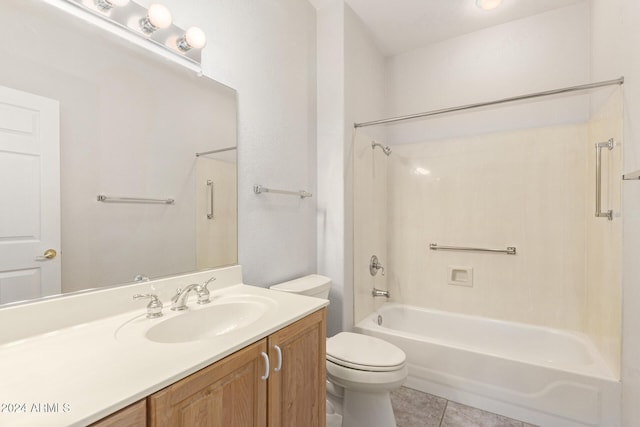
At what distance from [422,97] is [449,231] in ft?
4.14

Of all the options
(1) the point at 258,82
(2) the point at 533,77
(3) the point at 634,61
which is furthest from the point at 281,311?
(2) the point at 533,77

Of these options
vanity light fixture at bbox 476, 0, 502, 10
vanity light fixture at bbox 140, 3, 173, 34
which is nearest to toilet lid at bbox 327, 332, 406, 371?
vanity light fixture at bbox 140, 3, 173, 34

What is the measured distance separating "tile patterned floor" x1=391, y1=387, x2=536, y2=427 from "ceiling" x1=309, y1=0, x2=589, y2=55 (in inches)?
108

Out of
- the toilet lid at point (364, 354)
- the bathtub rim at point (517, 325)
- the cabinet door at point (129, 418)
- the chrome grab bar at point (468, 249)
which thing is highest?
the chrome grab bar at point (468, 249)

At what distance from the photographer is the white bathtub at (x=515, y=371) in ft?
5.01

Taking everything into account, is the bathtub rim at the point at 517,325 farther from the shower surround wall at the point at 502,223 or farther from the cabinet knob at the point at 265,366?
the cabinet knob at the point at 265,366

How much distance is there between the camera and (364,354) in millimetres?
1544

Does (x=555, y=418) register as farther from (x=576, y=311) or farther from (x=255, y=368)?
(x=255, y=368)

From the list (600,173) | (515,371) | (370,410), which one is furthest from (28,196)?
(600,173)

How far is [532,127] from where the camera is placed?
89.1 inches

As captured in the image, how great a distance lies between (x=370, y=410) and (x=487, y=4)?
9.16 feet

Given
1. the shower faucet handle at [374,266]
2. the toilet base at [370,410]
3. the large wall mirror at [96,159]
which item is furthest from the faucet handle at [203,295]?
the shower faucet handle at [374,266]

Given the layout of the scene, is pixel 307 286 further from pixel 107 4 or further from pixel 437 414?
pixel 107 4

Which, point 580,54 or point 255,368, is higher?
point 580,54
